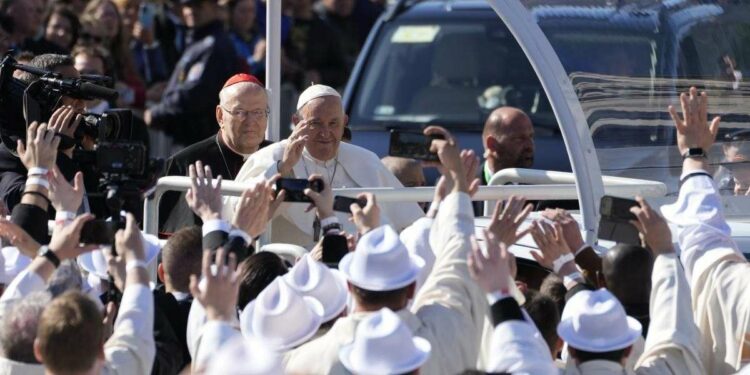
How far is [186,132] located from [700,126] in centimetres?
805

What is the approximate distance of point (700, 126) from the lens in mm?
5688

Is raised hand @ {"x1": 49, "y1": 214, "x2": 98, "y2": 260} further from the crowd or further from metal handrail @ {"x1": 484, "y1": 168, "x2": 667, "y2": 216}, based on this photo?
metal handrail @ {"x1": 484, "y1": 168, "x2": 667, "y2": 216}

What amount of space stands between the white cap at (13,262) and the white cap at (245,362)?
6.16 ft

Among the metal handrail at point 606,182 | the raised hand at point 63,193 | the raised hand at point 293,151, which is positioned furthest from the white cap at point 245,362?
the raised hand at point 293,151

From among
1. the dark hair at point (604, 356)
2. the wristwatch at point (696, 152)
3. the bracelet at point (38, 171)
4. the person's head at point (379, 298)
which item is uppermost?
the wristwatch at point (696, 152)

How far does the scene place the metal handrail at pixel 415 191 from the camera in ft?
20.8

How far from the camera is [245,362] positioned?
Result: 3883 mm

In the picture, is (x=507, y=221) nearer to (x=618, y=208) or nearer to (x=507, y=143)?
(x=618, y=208)

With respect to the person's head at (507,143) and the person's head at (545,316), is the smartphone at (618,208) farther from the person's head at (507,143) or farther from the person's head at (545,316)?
the person's head at (507,143)

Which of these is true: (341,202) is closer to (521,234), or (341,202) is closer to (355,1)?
(521,234)

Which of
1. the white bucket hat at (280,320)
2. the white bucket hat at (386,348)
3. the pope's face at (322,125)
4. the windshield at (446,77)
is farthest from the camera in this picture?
the windshield at (446,77)

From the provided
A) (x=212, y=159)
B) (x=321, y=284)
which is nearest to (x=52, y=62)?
(x=212, y=159)

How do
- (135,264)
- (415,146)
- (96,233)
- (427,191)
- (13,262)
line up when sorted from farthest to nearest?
1. (427,191)
2. (415,146)
3. (13,262)
4. (96,233)
5. (135,264)

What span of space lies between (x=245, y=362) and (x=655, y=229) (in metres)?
1.77
